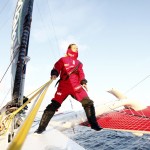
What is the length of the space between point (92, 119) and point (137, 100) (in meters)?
3.92

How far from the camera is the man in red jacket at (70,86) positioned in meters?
4.22

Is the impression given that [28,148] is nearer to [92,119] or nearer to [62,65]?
[92,119]

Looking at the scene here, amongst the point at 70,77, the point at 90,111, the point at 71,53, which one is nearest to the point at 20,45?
the point at 71,53

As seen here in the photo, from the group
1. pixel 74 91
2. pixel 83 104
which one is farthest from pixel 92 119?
pixel 74 91

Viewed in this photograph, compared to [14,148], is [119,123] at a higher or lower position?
higher

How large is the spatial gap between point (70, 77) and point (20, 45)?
3.74 meters

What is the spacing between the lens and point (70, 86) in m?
4.34

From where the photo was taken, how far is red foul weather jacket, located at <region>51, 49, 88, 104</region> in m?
4.32

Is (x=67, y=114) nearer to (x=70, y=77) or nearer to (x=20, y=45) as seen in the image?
(x=20, y=45)

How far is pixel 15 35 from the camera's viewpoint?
9086mm

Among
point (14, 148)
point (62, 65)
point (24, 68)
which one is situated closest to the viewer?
point (14, 148)

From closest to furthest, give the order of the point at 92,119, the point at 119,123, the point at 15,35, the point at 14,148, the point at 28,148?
the point at 14,148, the point at 28,148, the point at 92,119, the point at 119,123, the point at 15,35

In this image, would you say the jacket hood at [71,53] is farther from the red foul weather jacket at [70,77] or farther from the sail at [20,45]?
the sail at [20,45]

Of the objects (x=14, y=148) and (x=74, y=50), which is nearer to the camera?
(x=14, y=148)
